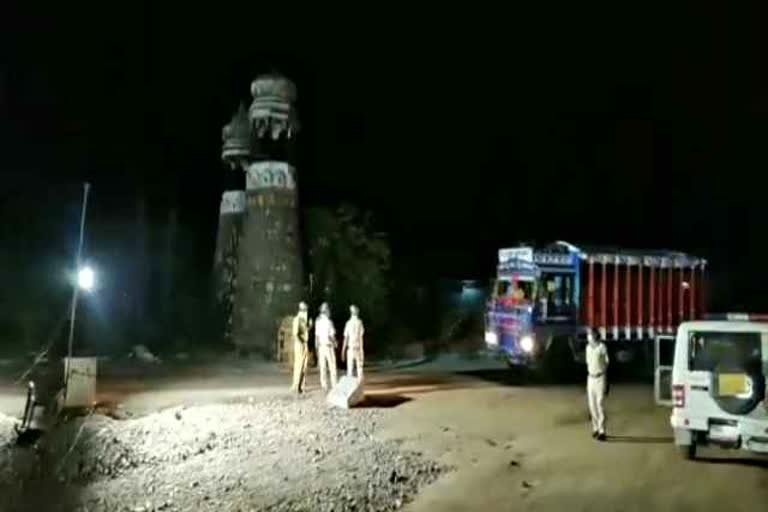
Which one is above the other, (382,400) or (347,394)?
(347,394)

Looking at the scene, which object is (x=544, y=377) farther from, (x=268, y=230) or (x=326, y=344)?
(x=268, y=230)

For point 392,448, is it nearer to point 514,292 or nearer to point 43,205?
point 514,292

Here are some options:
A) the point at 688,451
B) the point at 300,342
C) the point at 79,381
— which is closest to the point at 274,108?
the point at 300,342

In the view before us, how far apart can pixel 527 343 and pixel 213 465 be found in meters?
12.2

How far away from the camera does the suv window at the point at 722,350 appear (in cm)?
1334

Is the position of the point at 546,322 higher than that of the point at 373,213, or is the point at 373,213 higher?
the point at 373,213

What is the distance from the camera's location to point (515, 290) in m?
25.5

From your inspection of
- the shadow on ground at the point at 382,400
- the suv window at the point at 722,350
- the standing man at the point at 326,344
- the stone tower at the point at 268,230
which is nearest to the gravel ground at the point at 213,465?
the shadow on ground at the point at 382,400

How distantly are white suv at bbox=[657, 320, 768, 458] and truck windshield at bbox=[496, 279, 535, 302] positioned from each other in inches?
443

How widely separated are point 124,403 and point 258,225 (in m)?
13.7

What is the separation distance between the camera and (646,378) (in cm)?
2652

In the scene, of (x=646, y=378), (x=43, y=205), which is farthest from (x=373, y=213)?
(x=646, y=378)

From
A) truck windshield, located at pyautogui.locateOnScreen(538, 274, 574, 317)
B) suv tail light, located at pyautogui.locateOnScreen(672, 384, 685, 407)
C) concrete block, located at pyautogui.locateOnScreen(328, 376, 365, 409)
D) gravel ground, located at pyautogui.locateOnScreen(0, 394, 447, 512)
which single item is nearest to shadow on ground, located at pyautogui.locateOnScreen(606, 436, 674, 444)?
suv tail light, located at pyautogui.locateOnScreen(672, 384, 685, 407)

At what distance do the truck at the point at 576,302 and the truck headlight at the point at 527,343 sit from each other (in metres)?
0.02
